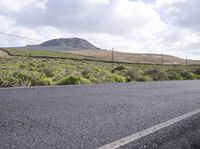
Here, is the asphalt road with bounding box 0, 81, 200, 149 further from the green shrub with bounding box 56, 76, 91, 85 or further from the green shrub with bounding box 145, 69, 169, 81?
the green shrub with bounding box 145, 69, 169, 81

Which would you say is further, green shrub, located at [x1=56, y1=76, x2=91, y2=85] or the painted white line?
green shrub, located at [x1=56, y1=76, x2=91, y2=85]

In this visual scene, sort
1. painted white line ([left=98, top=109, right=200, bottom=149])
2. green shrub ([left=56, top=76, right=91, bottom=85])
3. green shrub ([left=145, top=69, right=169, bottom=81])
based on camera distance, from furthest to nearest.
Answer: green shrub ([left=145, top=69, right=169, bottom=81]) → green shrub ([left=56, top=76, right=91, bottom=85]) → painted white line ([left=98, top=109, right=200, bottom=149])

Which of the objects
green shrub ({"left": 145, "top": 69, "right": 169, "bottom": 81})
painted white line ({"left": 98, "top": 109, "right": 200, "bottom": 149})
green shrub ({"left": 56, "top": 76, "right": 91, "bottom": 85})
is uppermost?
painted white line ({"left": 98, "top": 109, "right": 200, "bottom": 149})

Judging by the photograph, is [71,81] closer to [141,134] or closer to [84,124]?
[84,124]

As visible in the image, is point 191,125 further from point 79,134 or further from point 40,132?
point 40,132

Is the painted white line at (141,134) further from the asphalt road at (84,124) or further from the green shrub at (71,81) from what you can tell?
the green shrub at (71,81)

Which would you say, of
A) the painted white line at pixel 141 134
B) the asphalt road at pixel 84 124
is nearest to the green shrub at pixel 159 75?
the asphalt road at pixel 84 124

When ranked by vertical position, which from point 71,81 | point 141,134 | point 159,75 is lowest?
point 159,75

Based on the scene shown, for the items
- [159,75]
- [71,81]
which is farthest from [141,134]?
[159,75]

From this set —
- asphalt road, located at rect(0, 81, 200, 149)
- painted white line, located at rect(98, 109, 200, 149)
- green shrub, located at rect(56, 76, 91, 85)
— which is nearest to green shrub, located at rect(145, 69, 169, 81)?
green shrub, located at rect(56, 76, 91, 85)

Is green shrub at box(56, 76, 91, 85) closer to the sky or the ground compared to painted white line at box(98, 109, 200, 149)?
closer to the ground

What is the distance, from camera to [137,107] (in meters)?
6.49

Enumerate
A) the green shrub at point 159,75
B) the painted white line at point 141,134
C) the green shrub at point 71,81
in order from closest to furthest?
the painted white line at point 141,134 < the green shrub at point 71,81 < the green shrub at point 159,75

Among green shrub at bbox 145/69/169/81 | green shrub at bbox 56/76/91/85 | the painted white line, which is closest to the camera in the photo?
the painted white line
